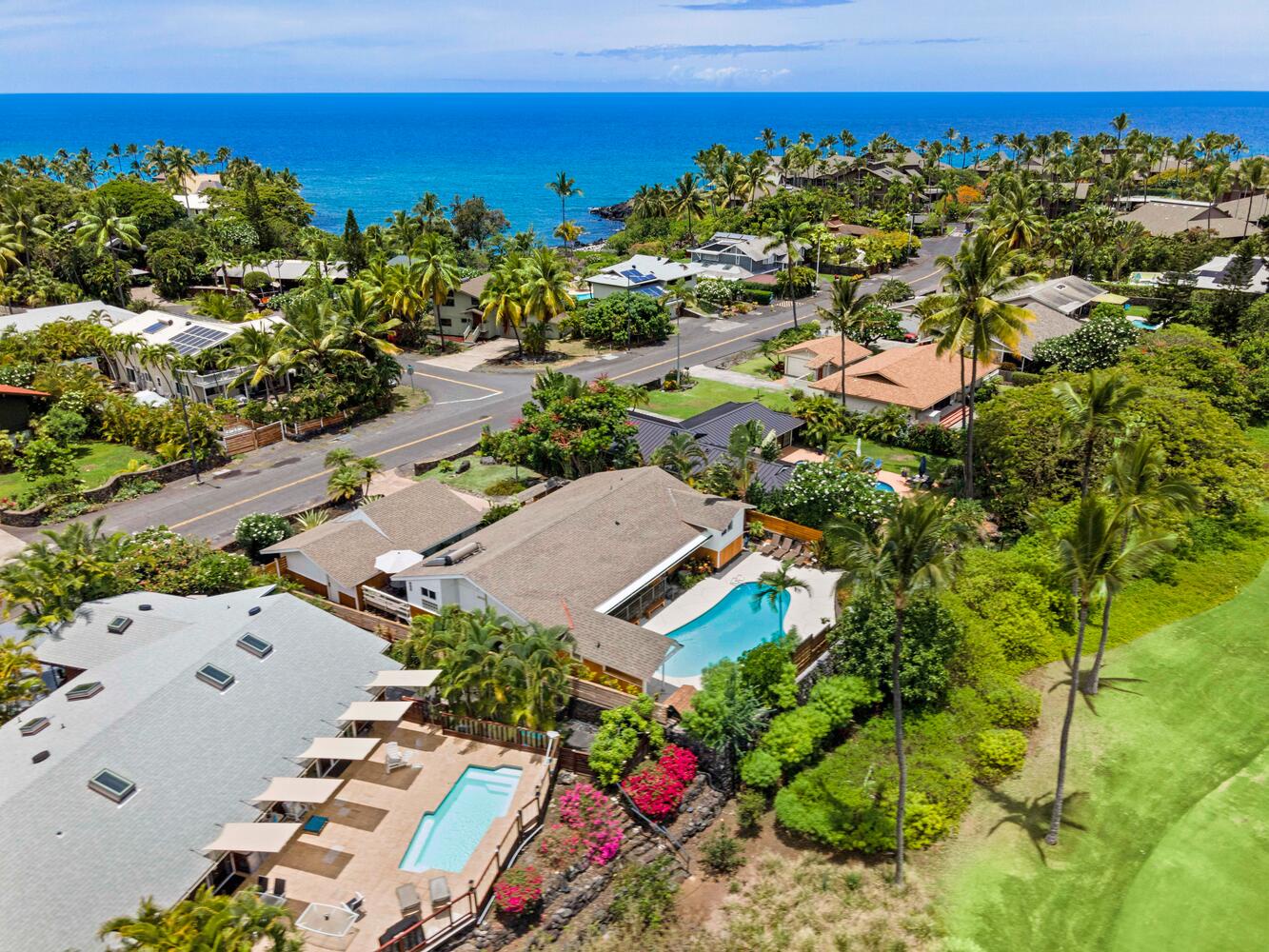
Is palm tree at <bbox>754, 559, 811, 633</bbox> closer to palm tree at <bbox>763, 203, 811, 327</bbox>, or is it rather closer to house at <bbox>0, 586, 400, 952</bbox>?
house at <bbox>0, 586, 400, 952</bbox>

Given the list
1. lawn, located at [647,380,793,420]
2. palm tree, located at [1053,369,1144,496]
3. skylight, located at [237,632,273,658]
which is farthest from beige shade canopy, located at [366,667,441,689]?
lawn, located at [647,380,793,420]

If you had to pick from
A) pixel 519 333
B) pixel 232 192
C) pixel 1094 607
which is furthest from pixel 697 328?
pixel 232 192

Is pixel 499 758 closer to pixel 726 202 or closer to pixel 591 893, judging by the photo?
pixel 591 893

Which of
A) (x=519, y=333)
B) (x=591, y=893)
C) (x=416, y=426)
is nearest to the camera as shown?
Answer: (x=591, y=893)

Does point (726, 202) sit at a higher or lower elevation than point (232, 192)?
lower

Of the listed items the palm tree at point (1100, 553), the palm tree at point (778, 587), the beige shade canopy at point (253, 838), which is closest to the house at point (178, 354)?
the palm tree at point (778, 587)

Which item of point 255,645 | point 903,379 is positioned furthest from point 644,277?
point 255,645
